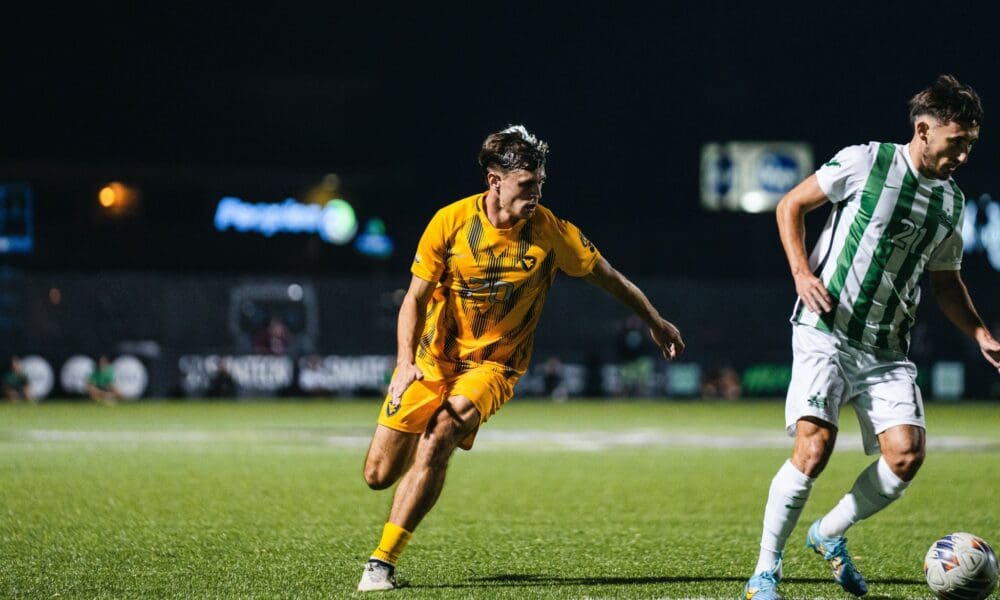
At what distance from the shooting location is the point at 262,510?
934 centimetres

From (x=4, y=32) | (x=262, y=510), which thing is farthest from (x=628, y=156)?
(x=262, y=510)

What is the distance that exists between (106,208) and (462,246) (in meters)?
30.9

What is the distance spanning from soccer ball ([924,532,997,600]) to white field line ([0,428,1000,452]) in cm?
957

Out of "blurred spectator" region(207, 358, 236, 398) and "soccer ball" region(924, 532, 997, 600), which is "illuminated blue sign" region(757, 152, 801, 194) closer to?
"blurred spectator" region(207, 358, 236, 398)

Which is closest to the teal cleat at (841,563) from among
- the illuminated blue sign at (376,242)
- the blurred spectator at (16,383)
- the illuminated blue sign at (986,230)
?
the blurred spectator at (16,383)

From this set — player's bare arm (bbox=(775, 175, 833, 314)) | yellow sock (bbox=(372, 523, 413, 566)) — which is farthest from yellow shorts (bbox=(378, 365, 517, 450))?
player's bare arm (bbox=(775, 175, 833, 314))

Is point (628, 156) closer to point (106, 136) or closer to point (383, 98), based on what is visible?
point (383, 98)

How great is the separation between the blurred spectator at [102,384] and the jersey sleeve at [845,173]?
22714mm

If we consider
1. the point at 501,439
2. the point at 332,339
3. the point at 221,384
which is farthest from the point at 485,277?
the point at 332,339

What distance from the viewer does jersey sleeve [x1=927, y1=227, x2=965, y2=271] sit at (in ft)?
19.4

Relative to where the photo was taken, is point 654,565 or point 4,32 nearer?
point 654,565

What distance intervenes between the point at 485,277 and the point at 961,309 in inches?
90.9

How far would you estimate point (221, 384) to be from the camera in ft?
90.0

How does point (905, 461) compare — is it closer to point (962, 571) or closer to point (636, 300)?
point (962, 571)
